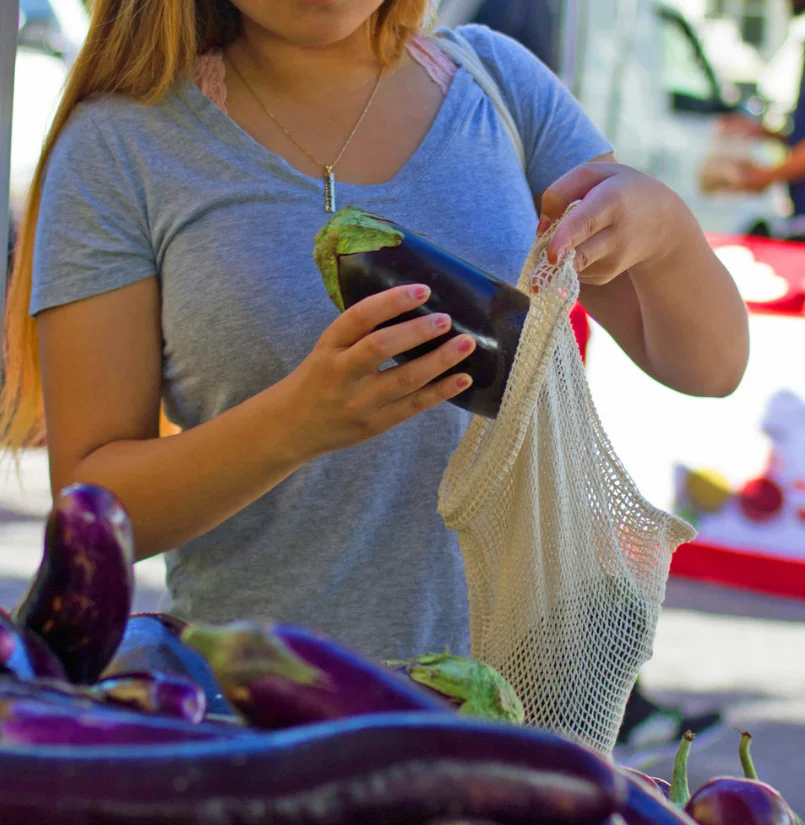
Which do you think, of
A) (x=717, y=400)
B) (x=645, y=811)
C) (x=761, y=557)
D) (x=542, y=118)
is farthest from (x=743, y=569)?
(x=645, y=811)

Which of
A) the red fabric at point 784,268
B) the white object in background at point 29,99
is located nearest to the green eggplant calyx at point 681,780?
the red fabric at point 784,268

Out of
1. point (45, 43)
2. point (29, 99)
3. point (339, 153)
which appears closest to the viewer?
point (339, 153)

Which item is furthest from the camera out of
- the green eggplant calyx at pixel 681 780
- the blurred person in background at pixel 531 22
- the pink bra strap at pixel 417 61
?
the blurred person in background at pixel 531 22

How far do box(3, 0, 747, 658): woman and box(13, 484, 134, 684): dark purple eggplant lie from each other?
1.32 feet

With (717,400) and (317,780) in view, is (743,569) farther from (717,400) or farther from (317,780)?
(317,780)

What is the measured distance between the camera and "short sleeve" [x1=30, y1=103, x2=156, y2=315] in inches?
45.9

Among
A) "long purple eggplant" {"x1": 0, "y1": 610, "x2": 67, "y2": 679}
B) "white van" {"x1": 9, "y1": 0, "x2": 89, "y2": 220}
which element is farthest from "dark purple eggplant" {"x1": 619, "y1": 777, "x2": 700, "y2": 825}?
"white van" {"x1": 9, "y1": 0, "x2": 89, "y2": 220}

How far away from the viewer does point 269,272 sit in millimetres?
1226

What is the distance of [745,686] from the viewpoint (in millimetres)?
3348

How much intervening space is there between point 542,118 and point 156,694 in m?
1.04

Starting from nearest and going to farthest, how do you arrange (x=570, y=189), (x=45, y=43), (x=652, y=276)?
(x=570, y=189)
(x=652, y=276)
(x=45, y=43)

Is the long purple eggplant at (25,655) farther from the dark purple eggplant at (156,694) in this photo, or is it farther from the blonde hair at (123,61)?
the blonde hair at (123,61)

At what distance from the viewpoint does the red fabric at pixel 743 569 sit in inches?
153

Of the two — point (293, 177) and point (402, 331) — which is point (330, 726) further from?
point (293, 177)
